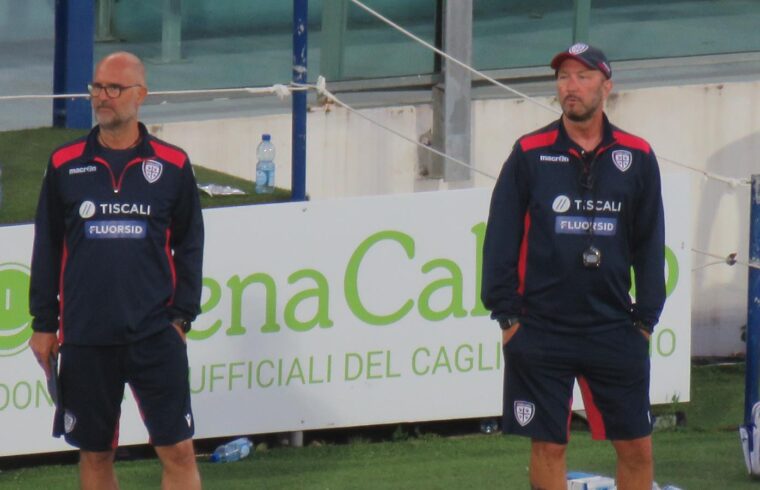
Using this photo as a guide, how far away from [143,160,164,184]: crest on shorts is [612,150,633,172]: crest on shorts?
5.10 feet

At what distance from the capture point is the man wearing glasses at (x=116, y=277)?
5.02 meters

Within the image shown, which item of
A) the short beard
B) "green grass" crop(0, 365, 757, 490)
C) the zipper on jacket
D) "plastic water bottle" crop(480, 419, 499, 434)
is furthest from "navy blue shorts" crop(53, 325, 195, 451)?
"plastic water bottle" crop(480, 419, 499, 434)

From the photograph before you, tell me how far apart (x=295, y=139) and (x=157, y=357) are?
2.55m

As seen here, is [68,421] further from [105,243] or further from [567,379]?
[567,379]

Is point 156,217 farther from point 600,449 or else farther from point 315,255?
point 600,449

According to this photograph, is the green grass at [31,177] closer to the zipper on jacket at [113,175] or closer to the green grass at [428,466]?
the green grass at [428,466]

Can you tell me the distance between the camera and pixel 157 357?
16.8 feet

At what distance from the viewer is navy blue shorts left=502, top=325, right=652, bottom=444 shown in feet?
16.8

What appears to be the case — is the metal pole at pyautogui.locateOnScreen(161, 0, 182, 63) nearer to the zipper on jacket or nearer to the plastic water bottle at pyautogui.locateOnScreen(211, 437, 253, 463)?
the plastic water bottle at pyautogui.locateOnScreen(211, 437, 253, 463)

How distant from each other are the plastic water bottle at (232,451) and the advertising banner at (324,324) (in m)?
0.06

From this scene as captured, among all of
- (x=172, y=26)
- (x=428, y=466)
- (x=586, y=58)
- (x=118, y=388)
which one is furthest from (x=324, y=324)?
(x=172, y=26)

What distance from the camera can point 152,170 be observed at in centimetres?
507

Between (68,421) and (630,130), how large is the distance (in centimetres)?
511

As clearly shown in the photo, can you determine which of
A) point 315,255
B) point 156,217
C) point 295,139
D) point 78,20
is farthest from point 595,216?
point 78,20
